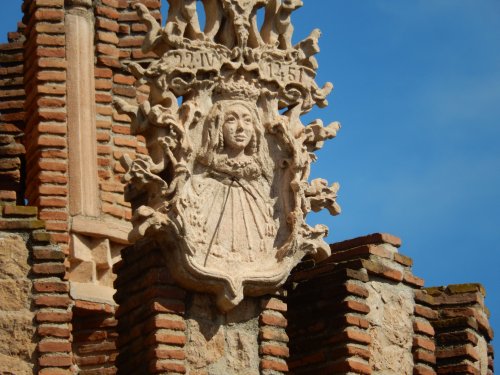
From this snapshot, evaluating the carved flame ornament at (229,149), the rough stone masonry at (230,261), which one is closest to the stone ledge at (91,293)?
the rough stone masonry at (230,261)

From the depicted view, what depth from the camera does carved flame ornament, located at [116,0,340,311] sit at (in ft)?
80.8

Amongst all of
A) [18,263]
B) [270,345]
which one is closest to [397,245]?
[270,345]

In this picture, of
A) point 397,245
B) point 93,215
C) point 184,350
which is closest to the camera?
point 184,350

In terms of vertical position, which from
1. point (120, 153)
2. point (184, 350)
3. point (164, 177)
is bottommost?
point (184, 350)

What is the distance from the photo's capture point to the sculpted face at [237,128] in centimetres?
2512

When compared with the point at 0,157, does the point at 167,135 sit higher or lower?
lower

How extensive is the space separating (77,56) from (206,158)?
4616 millimetres

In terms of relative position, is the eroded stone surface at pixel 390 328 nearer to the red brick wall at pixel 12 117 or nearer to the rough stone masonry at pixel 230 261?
the rough stone masonry at pixel 230 261

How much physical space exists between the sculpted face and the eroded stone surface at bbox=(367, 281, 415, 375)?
1880 millimetres

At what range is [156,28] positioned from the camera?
83.1 feet

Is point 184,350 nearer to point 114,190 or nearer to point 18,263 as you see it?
point 18,263

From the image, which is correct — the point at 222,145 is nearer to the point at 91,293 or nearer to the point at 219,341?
the point at 219,341

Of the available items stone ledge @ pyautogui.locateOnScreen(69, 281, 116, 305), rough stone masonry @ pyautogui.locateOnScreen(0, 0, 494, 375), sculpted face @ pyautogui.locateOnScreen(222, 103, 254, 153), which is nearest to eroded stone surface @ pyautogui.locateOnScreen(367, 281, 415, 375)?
rough stone masonry @ pyautogui.locateOnScreen(0, 0, 494, 375)

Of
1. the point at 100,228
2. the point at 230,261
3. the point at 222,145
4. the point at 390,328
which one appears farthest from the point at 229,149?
the point at 100,228
